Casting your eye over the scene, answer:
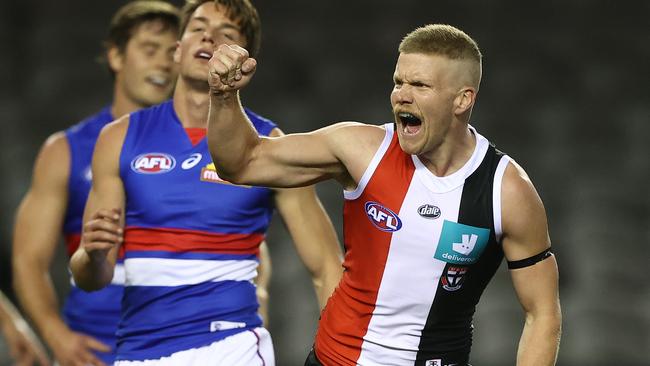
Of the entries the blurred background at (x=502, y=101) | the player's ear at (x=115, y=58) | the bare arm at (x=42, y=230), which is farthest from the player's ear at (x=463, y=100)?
the blurred background at (x=502, y=101)

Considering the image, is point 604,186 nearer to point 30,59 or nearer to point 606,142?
point 606,142

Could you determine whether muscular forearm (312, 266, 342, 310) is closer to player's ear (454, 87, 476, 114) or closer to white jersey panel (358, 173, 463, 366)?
white jersey panel (358, 173, 463, 366)

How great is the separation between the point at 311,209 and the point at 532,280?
0.97 metres

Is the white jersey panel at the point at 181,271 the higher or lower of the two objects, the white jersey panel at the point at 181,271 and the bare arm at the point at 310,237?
the lower

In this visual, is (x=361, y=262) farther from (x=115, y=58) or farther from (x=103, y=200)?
(x=115, y=58)

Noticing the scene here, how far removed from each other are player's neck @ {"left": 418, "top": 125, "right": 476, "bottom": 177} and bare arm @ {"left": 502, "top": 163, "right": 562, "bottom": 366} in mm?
156

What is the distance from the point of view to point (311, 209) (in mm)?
4293

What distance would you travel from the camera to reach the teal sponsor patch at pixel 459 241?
11.8 feet

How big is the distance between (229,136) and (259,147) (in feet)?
0.55

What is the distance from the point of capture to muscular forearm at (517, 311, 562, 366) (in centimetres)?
366

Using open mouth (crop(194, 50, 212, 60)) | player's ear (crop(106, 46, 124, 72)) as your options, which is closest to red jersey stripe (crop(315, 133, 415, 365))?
open mouth (crop(194, 50, 212, 60))

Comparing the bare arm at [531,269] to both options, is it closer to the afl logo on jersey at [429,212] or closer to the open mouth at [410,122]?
the afl logo on jersey at [429,212]

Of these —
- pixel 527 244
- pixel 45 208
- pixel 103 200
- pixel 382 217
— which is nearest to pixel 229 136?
pixel 382 217

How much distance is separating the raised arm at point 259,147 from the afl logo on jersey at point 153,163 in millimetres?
694
